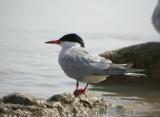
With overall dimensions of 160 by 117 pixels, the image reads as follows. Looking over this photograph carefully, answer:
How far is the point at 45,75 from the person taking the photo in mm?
10219

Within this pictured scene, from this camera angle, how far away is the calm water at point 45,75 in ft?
26.9

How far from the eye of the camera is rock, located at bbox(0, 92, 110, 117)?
261 inches

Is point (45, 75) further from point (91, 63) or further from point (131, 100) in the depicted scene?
point (91, 63)

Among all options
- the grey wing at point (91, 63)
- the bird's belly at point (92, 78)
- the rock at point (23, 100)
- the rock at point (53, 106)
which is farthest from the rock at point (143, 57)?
the rock at point (23, 100)

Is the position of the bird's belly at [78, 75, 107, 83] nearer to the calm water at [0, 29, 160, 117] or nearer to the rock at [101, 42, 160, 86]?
the calm water at [0, 29, 160, 117]

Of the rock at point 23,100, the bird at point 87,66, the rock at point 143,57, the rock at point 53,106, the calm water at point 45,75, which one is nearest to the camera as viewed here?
the rock at point 53,106

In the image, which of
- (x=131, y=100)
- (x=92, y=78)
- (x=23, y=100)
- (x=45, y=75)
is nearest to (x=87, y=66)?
(x=92, y=78)

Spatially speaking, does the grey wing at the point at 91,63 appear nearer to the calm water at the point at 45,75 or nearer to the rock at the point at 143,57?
the calm water at the point at 45,75

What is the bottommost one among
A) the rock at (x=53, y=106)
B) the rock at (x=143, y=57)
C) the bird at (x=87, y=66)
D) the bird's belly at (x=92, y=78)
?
the rock at (x=53, y=106)

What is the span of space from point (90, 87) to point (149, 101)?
126cm

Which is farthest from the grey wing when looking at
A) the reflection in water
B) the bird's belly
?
the reflection in water

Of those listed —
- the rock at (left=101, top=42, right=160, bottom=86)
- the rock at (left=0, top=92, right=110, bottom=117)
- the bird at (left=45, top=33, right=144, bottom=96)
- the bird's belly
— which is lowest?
the rock at (left=0, top=92, right=110, bottom=117)

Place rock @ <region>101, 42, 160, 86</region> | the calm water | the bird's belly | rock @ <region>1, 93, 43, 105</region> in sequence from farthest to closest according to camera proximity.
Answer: rock @ <region>101, 42, 160, 86</region>, the calm water, the bird's belly, rock @ <region>1, 93, 43, 105</region>

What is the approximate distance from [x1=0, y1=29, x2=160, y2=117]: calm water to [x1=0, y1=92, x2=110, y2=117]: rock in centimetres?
21
